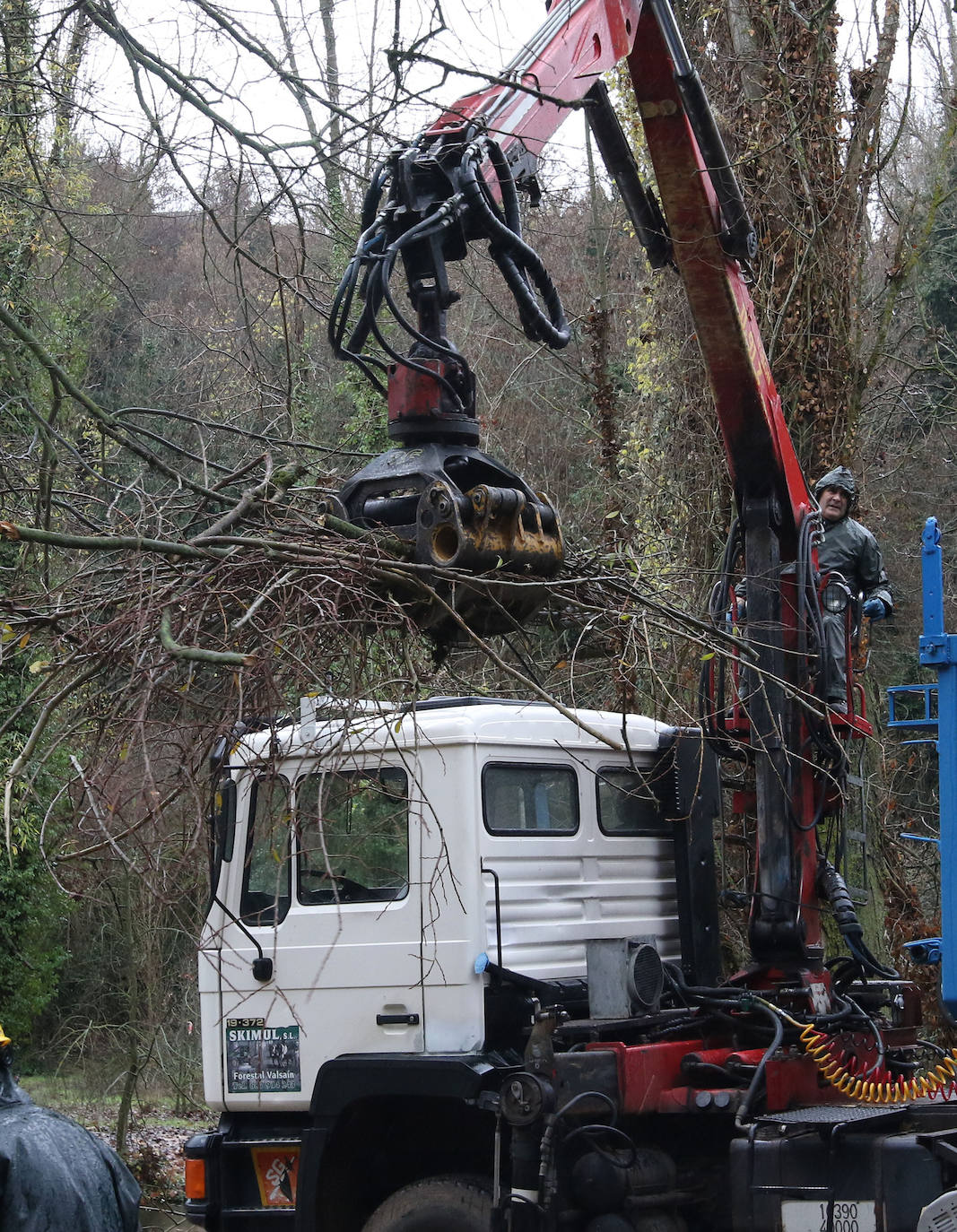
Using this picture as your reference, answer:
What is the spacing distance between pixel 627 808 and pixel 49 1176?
12.3 feet

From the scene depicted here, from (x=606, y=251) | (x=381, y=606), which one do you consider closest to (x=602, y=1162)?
(x=381, y=606)

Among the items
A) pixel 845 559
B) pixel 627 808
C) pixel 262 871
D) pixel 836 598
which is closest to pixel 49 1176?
pixel 262 871

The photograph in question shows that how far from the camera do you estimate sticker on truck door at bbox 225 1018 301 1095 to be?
625cm

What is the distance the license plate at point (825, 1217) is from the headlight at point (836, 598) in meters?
2.38

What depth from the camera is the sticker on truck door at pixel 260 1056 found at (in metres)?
6.25

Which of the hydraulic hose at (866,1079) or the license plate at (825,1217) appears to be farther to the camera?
the hydraulic hose at (866,1079)

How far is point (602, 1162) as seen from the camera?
5.43 meters

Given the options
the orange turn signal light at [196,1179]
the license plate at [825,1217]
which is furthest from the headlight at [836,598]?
the orange turn signal light at [196,1179]

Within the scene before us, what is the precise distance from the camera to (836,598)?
6.21 meters

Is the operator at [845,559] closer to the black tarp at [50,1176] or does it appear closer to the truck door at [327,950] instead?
the truck door at [327,950]

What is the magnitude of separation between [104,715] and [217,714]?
0.31 meters

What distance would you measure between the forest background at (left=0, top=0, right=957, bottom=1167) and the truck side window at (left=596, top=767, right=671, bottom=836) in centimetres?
62

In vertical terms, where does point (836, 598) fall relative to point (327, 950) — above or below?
above

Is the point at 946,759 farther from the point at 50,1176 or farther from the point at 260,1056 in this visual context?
the point at 260,1056
